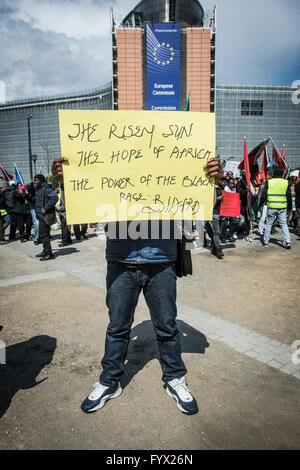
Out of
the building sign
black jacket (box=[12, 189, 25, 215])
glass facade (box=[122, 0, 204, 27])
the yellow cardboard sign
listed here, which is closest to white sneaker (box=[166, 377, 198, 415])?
the yellow cardboard sign

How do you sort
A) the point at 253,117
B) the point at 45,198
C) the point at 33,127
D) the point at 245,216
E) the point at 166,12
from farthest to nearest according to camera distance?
1. the point at 33,127
2. the point at 166,12
3. the point at 253,117
4. the point at 245,216
5. the point at 45,198

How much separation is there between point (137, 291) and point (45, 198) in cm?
601

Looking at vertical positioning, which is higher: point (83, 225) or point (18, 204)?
point (18, 204)

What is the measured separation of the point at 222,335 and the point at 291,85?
73494mm

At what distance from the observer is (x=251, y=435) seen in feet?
6.81

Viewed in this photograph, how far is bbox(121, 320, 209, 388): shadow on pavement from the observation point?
113 inches

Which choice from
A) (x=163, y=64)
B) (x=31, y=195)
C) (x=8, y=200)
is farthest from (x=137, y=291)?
(x=163, y=64)

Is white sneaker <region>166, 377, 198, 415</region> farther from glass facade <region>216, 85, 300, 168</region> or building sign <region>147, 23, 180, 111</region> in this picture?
glass facade <region>216, 85, 300, 168</region>

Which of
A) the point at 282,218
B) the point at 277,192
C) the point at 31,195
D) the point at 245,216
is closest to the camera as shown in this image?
the point at 277,192

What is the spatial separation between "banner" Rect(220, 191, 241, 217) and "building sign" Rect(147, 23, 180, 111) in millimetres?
47686

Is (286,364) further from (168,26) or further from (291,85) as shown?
(291,85)

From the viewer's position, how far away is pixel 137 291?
2.36 metres

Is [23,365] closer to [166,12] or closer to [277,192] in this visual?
→ [277,192]

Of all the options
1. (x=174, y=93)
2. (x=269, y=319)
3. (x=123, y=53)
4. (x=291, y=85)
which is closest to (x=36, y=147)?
(x=123, y=53)
